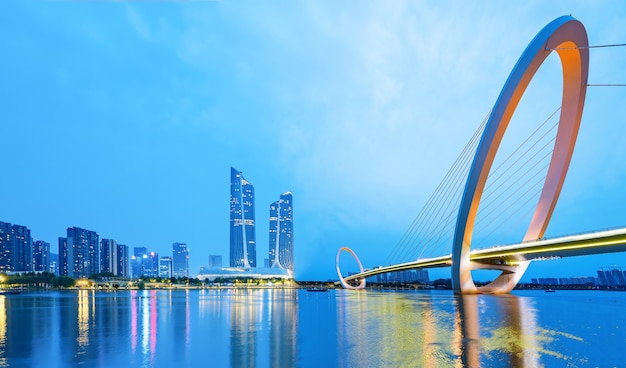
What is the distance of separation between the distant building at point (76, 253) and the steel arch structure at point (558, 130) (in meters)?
157

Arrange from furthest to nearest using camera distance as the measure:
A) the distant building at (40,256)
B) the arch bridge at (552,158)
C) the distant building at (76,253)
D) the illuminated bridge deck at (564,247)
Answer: the distant building at (40,256), the distant building at (76,253), the arch bridge at (552,158), the illuminated bridge deck at (564,247)

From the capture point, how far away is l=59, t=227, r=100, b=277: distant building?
16050 cm

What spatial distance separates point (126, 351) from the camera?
1265 cm

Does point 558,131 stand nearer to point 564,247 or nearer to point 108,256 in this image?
point 564,247

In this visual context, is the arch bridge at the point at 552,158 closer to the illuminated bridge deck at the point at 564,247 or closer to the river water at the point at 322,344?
the illuminated bridge deck at the point at 564,247

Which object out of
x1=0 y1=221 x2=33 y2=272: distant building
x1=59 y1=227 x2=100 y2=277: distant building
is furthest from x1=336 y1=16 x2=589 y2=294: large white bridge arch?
x1=59 y1=227 x2=100 y2=277: distant building

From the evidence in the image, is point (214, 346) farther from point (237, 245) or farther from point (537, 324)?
point (237, 245)

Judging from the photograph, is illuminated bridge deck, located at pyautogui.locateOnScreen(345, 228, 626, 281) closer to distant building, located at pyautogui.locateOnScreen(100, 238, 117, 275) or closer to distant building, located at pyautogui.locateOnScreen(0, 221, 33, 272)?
distant building, located at pyautogui.locateOnScreen(0, 221, 33, 272)

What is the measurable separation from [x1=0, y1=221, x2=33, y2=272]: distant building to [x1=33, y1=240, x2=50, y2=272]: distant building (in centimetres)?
1099

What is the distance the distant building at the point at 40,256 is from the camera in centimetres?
16186

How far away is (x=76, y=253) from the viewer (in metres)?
161

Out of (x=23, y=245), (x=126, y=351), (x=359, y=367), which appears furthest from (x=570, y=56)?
(x=23, y=245)

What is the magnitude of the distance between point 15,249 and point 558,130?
510ft

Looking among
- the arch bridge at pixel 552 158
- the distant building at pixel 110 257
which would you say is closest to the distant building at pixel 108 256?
the distant building at pixel 110 257
